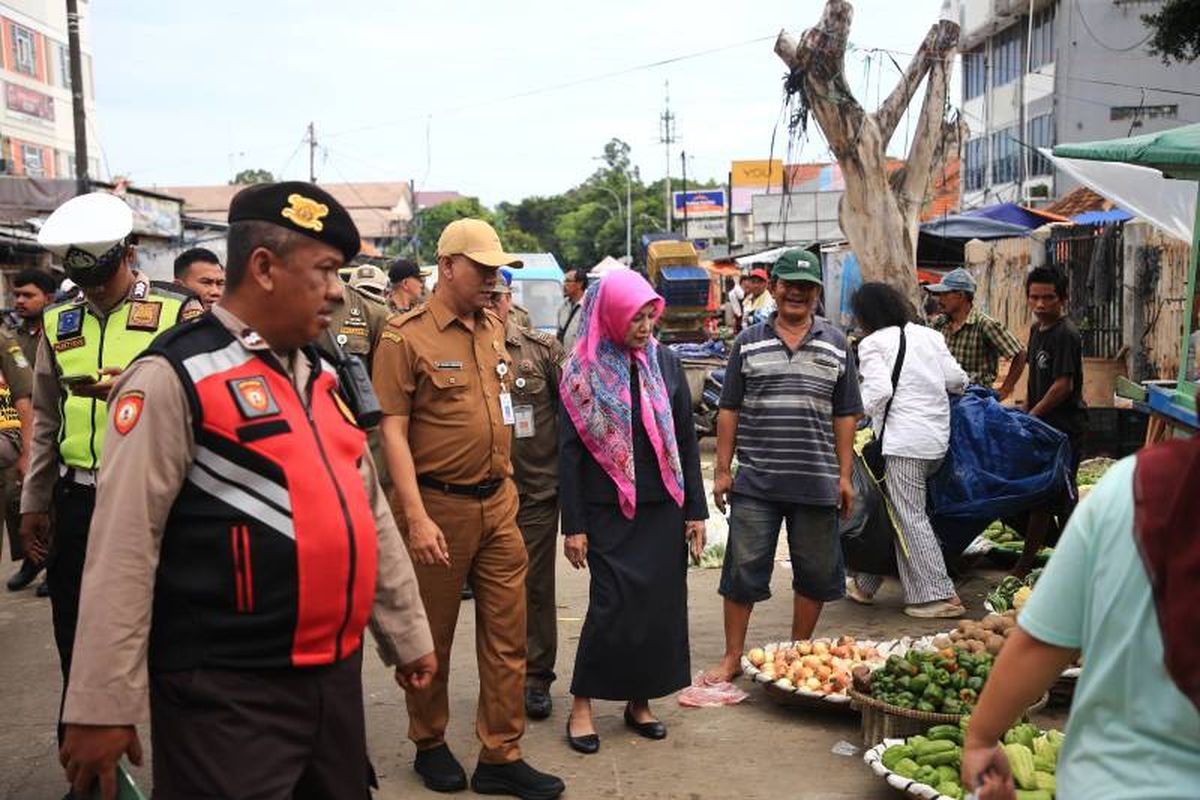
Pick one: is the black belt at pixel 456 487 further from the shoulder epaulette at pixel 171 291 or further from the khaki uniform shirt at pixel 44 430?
the khaki uniform shirt at pixel 44 430

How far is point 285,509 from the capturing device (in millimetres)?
2623

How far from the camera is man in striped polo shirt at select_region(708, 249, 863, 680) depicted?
237 inches

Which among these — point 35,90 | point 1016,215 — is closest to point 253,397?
point 1016,215

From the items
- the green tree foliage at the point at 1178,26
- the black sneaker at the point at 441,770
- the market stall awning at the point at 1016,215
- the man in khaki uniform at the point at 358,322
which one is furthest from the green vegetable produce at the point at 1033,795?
the market stall awning at the point at 1016,215

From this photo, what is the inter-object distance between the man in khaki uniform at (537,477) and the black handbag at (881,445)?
241cm

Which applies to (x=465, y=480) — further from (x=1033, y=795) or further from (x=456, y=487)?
(x=1033, y=795)

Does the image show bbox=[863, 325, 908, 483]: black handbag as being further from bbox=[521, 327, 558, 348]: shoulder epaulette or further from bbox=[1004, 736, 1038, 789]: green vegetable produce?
bbox=[1004, 736, 1038, 789]: green vegetable produce

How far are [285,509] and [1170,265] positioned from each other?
1160 centimetres

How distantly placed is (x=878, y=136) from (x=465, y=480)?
27.8 feet

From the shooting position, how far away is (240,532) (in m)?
2.60

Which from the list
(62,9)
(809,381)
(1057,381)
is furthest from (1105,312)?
(62,9)

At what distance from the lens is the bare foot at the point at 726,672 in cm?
614

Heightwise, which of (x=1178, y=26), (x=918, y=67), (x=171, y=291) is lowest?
(x=171, y=291)

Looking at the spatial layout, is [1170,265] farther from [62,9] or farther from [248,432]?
[62,9]
